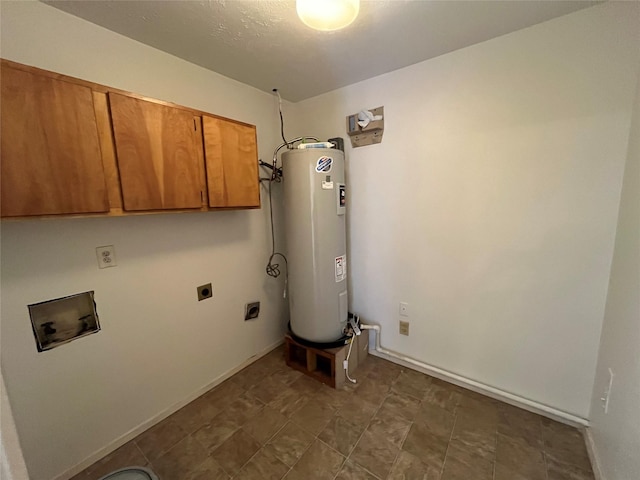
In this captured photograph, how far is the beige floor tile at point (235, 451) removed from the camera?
138cm

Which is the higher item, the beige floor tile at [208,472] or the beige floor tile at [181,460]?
the beige floor tile at [181,460]

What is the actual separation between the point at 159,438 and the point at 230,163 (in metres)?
1.74

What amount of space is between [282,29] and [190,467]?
2.41 metres

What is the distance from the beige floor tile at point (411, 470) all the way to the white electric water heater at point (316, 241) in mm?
828

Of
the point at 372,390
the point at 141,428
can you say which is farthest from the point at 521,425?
the point at 141,428

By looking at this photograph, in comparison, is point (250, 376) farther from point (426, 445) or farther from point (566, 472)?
point (566, 472)

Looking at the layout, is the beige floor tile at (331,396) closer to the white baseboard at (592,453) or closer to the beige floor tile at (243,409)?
the beige floor tile at (243,409)

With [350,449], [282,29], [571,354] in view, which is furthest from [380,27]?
[350,449]

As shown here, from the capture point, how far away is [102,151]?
3.79 ft

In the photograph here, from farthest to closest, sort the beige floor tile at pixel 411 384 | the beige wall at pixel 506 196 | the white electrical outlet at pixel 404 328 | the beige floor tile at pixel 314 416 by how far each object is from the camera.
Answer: the white electrical outlet at pixel 404 328, the beige floor tile at pixel 411 384, the beige floor tile at pixel 314 416, the beige wall at pixel 506 196

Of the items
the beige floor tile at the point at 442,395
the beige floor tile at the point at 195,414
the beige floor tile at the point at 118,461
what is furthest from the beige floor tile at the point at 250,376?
the beige floor tile at the point at 442,395

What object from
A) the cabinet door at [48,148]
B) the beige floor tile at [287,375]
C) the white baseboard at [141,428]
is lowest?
the beige floor tile at [287,375]

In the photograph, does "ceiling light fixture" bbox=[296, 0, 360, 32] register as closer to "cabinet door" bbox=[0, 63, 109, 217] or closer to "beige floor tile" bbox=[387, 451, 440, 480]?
"cabinet door" bbox=[0, 63, 109, 217]

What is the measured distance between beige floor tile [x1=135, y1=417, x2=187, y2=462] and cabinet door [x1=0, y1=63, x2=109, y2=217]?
4.52 ft
